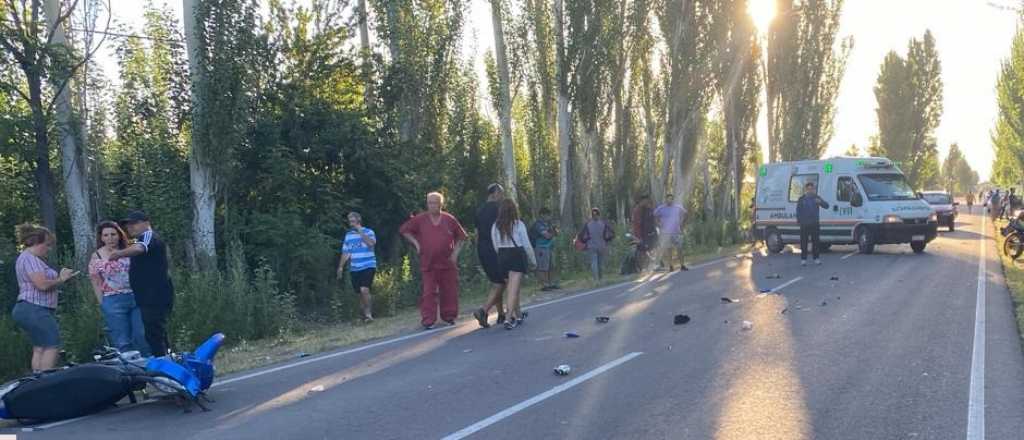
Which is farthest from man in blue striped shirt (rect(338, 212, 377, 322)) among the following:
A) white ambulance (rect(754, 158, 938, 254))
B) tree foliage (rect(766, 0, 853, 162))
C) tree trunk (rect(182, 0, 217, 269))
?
tree foliage (rect(766, 0, 853, 162))

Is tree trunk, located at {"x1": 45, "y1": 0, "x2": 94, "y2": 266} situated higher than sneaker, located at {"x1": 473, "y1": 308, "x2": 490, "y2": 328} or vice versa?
tree trunk, located at {"x1": 45, "y1": 0, "x2": 94, "y2": 266}

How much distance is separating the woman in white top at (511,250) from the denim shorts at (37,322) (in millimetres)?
5229

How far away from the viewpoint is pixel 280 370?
8656 millimetres

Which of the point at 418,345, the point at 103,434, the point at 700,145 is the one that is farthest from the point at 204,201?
the point at 700,145

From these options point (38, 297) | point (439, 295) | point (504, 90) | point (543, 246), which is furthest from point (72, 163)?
point (504, 90)

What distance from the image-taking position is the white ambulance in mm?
21141

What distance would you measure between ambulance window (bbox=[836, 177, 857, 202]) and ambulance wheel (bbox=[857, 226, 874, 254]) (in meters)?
0.87

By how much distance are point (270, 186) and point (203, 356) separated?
8.76 meters

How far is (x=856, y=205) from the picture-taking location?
2167 cm

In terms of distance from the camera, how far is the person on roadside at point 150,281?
310 inches

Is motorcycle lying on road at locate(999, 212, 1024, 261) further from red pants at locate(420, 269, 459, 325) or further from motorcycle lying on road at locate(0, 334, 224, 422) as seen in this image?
motorcycle lying on road at locate(0, 334, 224, 422)

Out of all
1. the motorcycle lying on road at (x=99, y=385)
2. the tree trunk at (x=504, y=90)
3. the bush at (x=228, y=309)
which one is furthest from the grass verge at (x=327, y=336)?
the tree trunk at (x=504, y=90)

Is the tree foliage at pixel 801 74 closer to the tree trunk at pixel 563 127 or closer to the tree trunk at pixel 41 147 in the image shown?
the tree trunk at pixel 563 127

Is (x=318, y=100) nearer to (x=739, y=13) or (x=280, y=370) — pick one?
(x=280, y=370)
